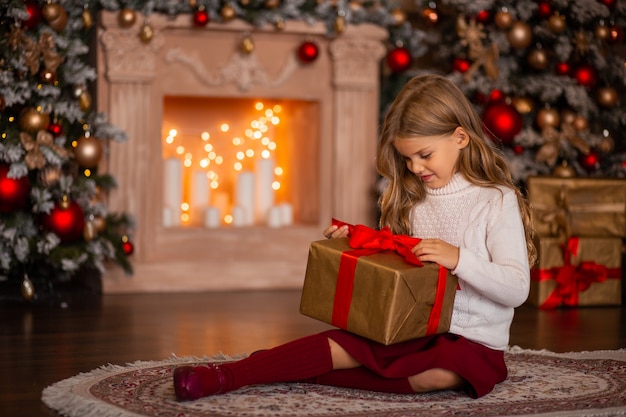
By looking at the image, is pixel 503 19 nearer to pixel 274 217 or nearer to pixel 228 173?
pixel 274 217

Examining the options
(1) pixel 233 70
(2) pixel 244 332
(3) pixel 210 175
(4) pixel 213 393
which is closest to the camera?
(4) pixel 213 393

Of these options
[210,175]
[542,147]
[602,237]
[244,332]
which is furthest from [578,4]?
[244,332]

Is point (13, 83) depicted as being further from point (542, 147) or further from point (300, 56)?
point (542, 147)

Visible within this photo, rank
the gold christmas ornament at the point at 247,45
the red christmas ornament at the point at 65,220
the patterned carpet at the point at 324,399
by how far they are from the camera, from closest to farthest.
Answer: the patterned carpet at the point at 324,399, the red christmas ornament at the point at 65,220, the gold christmas ornament at the point at 247,45

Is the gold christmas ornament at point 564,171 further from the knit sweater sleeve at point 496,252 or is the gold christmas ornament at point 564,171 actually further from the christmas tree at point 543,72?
the knit sweater sleeve at point 496,252

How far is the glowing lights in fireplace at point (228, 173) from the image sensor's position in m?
4.65

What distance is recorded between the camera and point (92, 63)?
429cm

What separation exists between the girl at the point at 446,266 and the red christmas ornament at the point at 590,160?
2.25 m

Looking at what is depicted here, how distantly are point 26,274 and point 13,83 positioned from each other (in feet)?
2.49

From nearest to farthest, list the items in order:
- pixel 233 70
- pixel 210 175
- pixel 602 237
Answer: pixel 602 237
pixel 233 70
pixel 210 175

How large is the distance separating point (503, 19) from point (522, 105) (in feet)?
1.33

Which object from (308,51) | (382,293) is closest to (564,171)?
(308,51)

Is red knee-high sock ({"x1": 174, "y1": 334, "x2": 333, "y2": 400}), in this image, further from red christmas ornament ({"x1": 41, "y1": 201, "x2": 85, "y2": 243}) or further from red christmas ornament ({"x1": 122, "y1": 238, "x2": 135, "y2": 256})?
red christmas ornament ({"x1": 122, "y1": 238, "x2": 135, "y2": 256})

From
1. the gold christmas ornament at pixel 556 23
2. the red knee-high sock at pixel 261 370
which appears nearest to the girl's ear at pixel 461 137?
the red knee-high sock at pixel 261 370
